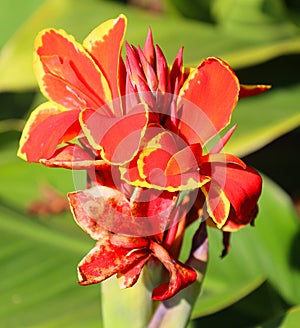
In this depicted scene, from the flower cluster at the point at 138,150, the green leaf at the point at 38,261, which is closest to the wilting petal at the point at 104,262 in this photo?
the flower cluster at the point at 138,150

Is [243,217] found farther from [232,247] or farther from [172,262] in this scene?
[232,247]

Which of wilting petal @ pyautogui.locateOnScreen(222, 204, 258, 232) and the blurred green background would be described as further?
the blurred green background

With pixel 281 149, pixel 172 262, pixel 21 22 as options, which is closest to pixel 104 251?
pixel 172 262

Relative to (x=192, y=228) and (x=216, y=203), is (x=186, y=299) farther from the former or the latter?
(x=192, y=228)

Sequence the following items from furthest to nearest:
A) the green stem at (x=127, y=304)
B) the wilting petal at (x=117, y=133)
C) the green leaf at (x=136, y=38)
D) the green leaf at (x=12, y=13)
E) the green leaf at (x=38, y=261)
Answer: the green leaf at (x=12, y=13)
the green leaf at (x=136, y=38)
the green leaf at (x=38, y=261)
the green stem at (x=127, y=304)
the wilting petal at (x=117, y=133)

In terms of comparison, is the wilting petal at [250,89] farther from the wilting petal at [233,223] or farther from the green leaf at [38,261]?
the green leaf at [38,261]

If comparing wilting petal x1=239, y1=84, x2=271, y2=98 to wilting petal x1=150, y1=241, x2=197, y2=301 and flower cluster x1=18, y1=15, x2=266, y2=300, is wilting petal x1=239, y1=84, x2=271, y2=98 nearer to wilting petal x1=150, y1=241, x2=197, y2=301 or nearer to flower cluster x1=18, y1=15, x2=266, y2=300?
flower cluster x1=18, y1=15, x2=266, y2=300

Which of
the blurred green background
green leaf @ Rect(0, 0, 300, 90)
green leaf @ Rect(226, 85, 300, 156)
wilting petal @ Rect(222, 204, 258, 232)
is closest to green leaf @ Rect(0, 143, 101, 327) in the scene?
the blurred green background
